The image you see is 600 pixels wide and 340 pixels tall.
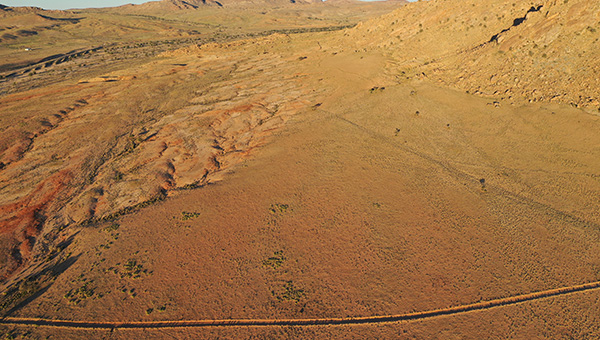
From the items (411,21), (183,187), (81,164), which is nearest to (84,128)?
(81,164)

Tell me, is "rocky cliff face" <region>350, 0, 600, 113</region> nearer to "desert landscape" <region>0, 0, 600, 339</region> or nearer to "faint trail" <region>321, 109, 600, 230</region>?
"desert landscape" <region>0, 0, 600, 339</region>

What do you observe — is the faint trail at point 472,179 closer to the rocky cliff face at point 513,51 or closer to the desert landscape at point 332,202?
the desert landscape at point 332,202

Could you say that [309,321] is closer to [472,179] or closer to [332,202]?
[332,202]

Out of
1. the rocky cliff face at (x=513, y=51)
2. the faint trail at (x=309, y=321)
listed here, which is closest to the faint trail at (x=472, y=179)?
the faint trail at (x=309, y=321)

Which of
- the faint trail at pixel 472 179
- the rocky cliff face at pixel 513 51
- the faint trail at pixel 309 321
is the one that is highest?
the rocky cliff face at pixel 513 51

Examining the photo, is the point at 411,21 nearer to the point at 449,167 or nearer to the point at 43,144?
the point at 449,167
